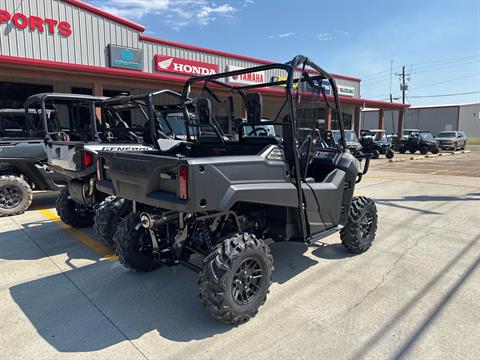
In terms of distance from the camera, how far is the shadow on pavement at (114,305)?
2801 millimetres

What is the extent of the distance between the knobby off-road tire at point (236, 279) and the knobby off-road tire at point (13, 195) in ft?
17.4

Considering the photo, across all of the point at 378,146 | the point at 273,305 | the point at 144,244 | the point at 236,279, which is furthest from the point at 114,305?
the point at 378,146

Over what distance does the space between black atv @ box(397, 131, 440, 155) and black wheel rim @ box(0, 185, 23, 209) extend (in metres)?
24.0

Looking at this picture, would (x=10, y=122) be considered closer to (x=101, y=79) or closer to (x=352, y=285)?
(x=101, y=79)

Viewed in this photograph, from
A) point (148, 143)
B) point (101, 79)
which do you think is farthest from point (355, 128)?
point (148, 143)

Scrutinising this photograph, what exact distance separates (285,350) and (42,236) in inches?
170

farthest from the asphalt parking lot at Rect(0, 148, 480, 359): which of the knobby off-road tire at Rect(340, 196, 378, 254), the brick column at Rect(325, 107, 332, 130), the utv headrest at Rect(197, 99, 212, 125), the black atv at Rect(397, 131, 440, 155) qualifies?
the black atv at Rect(397, 131, 440, 155)

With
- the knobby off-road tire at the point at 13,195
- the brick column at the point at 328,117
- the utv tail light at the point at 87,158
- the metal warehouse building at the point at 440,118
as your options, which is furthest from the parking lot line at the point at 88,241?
the metal warehouse building at the point at 440,118

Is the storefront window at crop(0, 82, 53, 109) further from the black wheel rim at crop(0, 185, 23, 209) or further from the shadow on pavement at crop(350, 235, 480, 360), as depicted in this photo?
the shadow on pavement at crop(350, 235, 480, 360)

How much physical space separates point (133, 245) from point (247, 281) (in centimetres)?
137

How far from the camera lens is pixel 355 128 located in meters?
24.3

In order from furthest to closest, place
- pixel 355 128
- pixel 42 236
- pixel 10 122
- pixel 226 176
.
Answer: pixel 355 128 → pixel 10 122 → pixel 42 236 → pixel 226 176

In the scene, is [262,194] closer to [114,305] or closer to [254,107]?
[254,107]

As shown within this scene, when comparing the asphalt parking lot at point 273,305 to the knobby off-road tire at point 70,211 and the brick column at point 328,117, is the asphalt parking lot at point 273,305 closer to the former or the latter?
the knobby off-road tire at point 70,211
